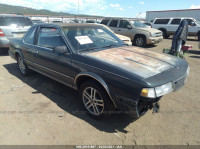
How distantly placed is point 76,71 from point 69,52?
41 cm

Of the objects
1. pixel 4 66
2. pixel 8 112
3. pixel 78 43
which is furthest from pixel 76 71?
pixel 4 66

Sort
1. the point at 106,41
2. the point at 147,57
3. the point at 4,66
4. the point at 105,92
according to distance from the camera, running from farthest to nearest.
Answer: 1. the point at 4,66
2. the point at 106,41
3. the point at 147,57
4. the point at 105,92

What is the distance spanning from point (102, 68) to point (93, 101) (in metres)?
0.68

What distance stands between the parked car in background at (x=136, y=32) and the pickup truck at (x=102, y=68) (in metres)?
5.98

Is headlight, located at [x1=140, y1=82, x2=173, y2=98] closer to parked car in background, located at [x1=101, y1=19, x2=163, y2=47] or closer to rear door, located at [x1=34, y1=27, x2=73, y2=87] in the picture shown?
rear door, located at [x1=34, y1=27, x2=73, y2=87]

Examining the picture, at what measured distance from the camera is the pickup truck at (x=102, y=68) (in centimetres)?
207

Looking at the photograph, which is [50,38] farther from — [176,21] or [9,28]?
[176,21]

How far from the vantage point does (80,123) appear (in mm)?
2623

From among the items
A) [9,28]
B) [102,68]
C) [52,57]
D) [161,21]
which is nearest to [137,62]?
[102,68]

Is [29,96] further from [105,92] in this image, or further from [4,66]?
[4,66]

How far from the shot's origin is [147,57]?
2801 mm

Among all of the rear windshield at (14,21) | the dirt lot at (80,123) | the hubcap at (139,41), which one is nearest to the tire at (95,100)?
the dirt lot at (80,123)

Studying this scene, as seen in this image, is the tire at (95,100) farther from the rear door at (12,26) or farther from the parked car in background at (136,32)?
the parked car in background at (136,32)

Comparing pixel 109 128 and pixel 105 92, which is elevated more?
pixel 105 92
